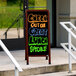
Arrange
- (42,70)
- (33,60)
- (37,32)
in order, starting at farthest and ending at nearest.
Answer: (33,60) < (37,32) < (42,70)

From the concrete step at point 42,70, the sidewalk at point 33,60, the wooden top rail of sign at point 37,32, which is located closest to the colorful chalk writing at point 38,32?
the wooden top rail of sign at point 37,32

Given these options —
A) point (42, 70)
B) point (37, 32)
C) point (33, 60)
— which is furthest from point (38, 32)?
point (42, 70)

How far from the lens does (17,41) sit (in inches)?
358

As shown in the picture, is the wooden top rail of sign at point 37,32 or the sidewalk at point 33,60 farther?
the wooden top rail of sign at point 37,32

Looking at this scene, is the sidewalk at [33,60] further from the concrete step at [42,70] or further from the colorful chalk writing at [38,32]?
the colorful chalk writing at [38,32]

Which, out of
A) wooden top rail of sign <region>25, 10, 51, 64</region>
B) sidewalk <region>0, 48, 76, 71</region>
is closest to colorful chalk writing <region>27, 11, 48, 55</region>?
wooden top rail of sign <region>25, 10, 51, 64</region>

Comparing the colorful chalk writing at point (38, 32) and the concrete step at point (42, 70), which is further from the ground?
the colorful chalk writing at point (38, 32)

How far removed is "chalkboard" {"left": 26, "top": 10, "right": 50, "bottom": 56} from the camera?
22.8 ft

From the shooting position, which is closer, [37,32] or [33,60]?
[37,32]

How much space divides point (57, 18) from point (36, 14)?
270cm

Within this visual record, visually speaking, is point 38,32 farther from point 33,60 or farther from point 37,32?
point 33,60

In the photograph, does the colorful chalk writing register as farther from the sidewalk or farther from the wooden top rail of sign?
the sidewalk

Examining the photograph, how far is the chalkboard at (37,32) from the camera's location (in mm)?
6961

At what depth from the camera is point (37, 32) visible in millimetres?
7016
